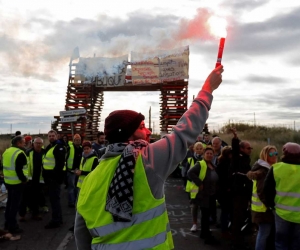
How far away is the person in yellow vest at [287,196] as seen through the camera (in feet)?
17.3

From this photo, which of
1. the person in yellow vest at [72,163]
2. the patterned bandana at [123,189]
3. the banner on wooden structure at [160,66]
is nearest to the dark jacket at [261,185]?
the patterned bandana at [123,189]

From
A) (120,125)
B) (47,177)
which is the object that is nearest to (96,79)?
(47,177)

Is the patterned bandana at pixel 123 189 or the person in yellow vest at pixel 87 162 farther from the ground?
the patterned bandana at pixel 123 189

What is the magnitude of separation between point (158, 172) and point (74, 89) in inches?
870

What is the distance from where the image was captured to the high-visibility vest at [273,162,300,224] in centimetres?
527

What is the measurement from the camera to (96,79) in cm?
2280

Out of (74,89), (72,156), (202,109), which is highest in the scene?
(74,89)

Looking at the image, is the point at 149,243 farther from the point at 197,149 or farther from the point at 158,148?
the point at 197,149

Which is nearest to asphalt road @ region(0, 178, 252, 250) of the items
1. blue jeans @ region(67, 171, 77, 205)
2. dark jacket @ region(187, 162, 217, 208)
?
blue jeans @ region(67, 171, 77, 205)

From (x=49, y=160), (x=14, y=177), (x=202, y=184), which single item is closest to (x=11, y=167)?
(x=14, y=177)

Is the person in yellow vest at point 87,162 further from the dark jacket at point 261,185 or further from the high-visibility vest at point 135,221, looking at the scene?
the high-visibility vest at point 135,221

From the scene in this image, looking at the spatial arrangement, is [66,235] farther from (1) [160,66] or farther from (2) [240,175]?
(1) [160,66]

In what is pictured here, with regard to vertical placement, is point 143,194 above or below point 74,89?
below

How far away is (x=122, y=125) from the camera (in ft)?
7.63
